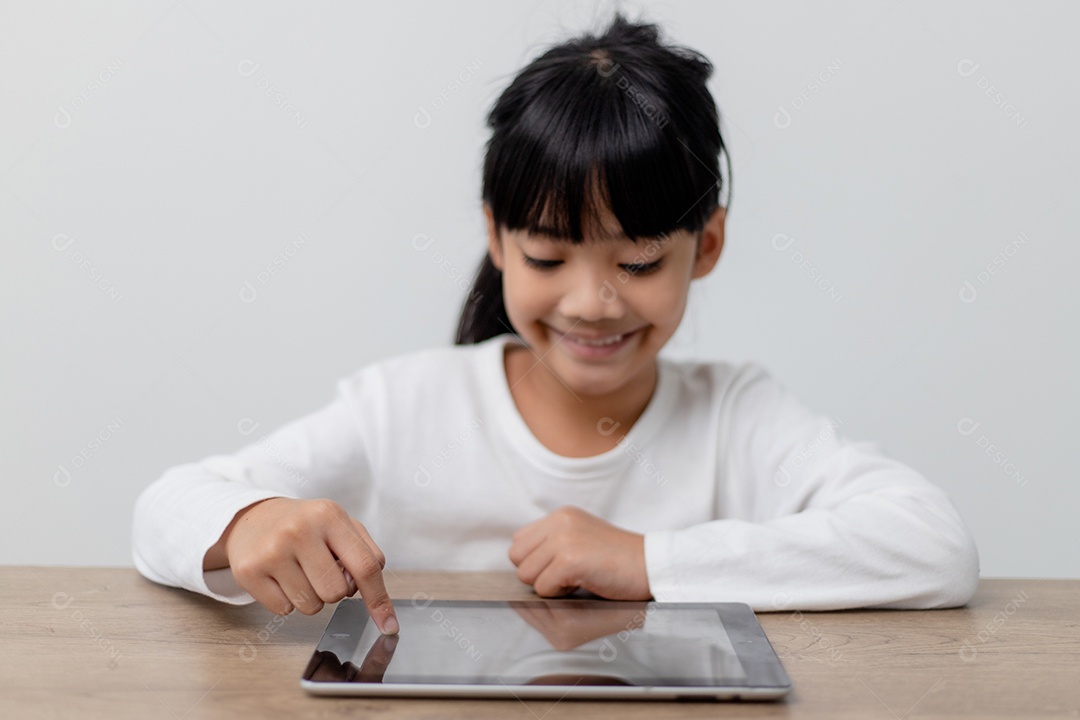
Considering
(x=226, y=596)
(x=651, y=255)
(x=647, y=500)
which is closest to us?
(x=226, y=596)

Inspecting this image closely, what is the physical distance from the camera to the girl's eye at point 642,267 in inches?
40.5

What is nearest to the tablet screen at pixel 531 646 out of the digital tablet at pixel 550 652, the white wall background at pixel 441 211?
the digital tablet at pixel 550 652

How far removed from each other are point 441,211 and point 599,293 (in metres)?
0.76

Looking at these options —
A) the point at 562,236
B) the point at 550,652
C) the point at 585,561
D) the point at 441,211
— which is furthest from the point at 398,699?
the point at 441,211

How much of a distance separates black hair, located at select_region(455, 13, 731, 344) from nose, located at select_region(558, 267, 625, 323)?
42 millimetres

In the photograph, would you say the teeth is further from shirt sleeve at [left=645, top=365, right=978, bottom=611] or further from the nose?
shirt sleeve at [left=645, top=365, right=978, bottom=611]

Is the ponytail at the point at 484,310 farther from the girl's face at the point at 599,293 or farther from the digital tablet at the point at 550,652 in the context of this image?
the digital tablet at the point at 550,652

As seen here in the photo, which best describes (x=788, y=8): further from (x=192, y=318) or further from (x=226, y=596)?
(x=226, y=596)

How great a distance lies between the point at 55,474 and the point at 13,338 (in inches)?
9.9

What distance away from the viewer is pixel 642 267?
1.03 metres

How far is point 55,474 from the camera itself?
6.09ft

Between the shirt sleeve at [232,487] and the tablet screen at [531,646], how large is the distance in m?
0.14

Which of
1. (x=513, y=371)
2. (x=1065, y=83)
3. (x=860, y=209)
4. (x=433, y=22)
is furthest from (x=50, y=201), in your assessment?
(x=1065, y=83)

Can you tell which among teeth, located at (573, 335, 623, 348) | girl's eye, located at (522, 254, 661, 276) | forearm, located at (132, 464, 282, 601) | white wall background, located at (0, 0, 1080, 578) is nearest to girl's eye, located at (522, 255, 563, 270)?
girl's eye, located at (522, 254, 661, 276)
